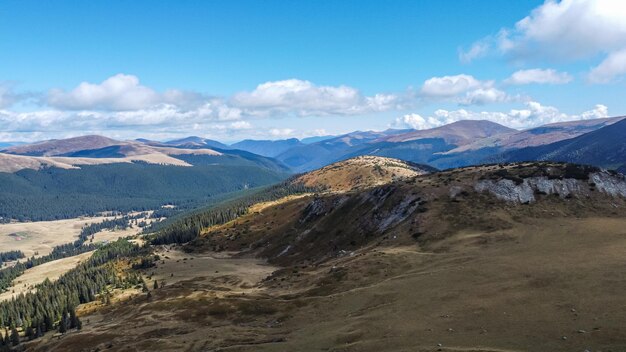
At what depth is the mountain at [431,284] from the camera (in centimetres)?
5544

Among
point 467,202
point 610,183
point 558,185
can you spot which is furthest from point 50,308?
point 610,183

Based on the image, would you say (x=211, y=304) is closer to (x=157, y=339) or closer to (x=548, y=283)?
(x=157, y=339)

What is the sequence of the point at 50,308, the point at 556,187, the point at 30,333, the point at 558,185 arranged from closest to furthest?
the point at 556,187
the point at 558,185
the point at 30,333
the point at 50,308

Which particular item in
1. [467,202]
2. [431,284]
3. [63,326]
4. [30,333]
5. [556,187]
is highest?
[556,187]

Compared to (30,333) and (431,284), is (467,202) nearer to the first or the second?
(431,284)

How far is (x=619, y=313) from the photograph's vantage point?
50594 millimetres

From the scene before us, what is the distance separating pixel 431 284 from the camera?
7944 centimetres

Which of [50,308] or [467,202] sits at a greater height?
[467,202]

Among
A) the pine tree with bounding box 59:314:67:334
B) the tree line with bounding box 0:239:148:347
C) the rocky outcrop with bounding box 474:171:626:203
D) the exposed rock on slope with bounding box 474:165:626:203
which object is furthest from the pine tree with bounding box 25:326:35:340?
the rocky outcrop with bounding box 474:171:626:203

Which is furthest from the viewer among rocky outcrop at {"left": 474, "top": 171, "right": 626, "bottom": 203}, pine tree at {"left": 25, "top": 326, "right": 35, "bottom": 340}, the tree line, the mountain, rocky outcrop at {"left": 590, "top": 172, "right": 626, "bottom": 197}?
pine tree at {"left": 25, "top": 326, "right": 35, "bottom": 340}

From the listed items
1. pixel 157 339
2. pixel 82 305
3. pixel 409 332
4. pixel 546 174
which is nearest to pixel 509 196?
pixel 546 174

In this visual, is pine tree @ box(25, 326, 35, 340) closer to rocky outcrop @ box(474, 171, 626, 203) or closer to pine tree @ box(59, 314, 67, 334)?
pine tree @ box(59, 314, 67, 334)

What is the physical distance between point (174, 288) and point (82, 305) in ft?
171

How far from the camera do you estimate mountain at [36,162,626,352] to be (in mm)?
55438
